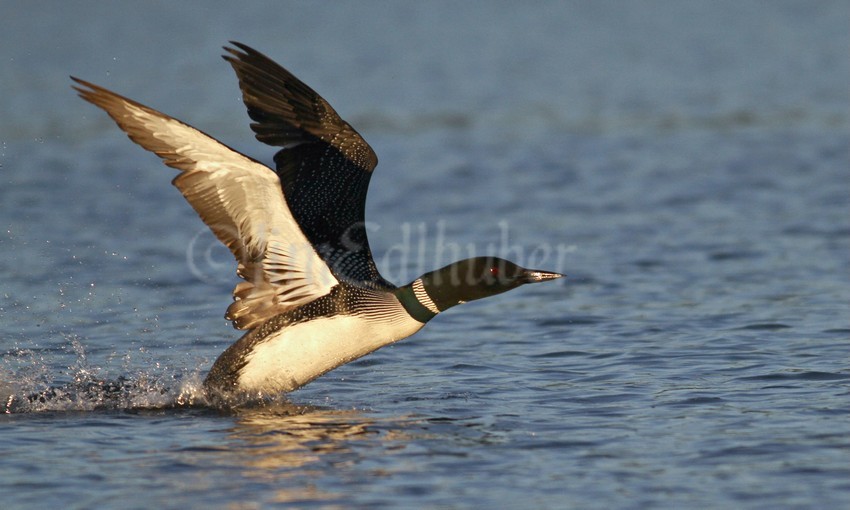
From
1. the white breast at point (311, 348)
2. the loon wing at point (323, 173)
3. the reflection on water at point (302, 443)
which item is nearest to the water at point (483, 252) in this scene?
the reflection on water at point (302, 443)

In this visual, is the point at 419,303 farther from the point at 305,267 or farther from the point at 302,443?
the point at 302,443

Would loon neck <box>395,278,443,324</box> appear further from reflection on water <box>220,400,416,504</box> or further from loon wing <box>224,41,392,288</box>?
reflection on water <box>220,400,416,504</box>

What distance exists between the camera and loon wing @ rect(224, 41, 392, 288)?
22.5 ft

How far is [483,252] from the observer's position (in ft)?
35.6

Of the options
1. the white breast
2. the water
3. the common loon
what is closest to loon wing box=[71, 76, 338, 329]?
the common loon

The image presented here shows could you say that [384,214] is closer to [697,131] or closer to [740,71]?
[697,131]

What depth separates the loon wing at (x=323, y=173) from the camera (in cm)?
684

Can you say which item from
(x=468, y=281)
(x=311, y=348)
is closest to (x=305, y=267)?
(x=311, y=348)

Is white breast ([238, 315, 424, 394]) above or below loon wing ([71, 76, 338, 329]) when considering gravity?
below

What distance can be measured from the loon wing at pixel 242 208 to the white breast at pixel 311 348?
0.18m

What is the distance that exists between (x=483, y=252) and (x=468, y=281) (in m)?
4.13

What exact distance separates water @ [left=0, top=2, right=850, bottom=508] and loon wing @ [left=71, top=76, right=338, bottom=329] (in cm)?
59

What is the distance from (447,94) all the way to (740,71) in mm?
4579

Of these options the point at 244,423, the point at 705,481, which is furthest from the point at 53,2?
the point at 705,481
